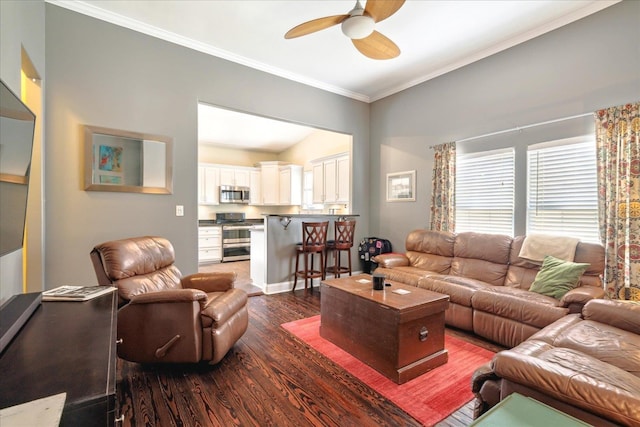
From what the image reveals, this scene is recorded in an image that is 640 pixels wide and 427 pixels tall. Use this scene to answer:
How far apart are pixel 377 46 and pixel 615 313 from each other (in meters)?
2.89

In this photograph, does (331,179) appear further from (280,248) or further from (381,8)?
(381,8)

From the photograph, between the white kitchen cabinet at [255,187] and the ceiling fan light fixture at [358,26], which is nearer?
the ceiling fan light fixture at [358,26]

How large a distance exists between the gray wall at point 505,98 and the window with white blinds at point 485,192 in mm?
168

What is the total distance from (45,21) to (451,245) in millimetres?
5090

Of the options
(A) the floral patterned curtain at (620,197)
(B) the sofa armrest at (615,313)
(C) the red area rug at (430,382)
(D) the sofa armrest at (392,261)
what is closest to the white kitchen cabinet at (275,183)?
(D) the sofa armrest at (392,261)

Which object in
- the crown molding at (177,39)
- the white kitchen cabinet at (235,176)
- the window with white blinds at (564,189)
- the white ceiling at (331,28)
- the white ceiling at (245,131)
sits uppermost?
the white ceiling at (331,28)

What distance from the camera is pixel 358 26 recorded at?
8.27ft

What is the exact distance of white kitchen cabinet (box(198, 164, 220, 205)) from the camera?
731 centimetres

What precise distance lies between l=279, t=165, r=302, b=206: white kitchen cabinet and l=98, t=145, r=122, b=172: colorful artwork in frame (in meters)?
4.79

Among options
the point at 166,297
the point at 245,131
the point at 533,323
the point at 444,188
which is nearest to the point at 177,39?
the point at 166,297

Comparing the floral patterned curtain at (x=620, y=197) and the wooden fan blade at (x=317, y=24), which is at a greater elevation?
the wooden fan blade at (x=317, y=24)

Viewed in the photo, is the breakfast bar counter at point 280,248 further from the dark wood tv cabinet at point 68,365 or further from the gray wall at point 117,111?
the dark wood tv cabinet at point 68,365

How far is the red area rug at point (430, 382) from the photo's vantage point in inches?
73.6

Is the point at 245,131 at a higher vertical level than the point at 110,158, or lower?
higher
